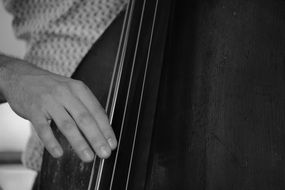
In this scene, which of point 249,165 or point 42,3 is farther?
point 42,3

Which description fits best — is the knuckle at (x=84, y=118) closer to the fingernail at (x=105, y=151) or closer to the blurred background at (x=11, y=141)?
the fingernail at (x=105, y=151)

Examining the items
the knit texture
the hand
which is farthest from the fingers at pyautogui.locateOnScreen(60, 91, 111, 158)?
the knit texture

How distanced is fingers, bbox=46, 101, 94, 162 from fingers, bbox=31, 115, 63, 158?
16 millimetres

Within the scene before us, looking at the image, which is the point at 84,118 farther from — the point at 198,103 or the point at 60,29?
the point at 60,29

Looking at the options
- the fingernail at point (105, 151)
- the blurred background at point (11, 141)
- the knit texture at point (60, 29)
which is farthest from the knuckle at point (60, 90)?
the blurred background at point (11, 141)

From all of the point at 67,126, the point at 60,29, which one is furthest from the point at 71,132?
the point at 60,29

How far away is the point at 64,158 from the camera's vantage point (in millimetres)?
688

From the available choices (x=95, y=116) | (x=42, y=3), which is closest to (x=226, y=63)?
(x=95, y=116)

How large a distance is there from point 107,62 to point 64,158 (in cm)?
19

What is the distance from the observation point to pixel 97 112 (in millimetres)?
590

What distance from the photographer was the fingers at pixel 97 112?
57cm

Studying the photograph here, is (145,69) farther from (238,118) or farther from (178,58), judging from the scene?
(238,118)

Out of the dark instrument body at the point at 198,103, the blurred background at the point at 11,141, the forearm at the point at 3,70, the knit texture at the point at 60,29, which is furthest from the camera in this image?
the blurred background at the point at 11,141

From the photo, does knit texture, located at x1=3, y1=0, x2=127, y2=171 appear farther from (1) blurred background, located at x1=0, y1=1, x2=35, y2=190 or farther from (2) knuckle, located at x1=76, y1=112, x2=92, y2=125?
(1) blurred background, located at x1=0, y1=1, x2=35, y2=190
